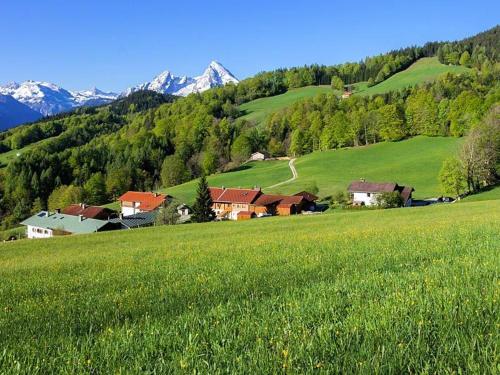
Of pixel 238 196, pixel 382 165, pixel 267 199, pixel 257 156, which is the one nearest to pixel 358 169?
pixel 382 165

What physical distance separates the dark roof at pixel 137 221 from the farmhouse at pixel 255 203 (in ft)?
53.9

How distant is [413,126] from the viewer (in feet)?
456

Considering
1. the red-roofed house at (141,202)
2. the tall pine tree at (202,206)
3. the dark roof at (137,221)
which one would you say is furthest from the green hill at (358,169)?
the tall pine tree at (202,206)

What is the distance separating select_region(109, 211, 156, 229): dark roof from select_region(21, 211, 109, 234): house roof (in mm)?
3503

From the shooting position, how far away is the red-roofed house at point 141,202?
111 metres

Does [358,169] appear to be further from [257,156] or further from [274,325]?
[274,325]

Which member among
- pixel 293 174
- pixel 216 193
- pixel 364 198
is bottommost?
pixel 364 198

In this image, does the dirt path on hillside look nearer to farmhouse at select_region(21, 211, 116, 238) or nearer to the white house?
the white house

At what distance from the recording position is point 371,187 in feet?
301

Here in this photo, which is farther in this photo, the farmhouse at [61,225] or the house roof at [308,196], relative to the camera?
the house roof at [308,196]

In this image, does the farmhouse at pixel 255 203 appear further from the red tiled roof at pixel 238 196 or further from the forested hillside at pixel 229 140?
the forested hillside at pixel 229 140

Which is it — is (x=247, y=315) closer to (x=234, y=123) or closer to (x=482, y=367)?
(x=482, y=367)

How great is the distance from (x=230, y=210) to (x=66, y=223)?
36662mm

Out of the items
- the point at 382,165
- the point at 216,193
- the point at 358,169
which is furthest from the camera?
the point at 382,165
